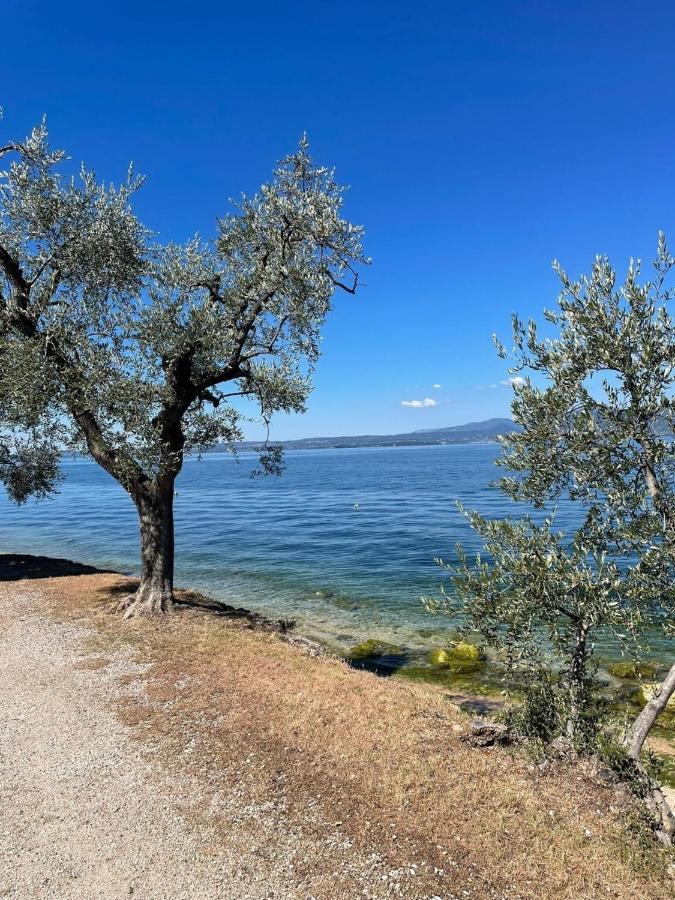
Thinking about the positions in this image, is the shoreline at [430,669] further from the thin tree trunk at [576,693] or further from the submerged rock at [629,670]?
the thin tree trunk at [576,693]

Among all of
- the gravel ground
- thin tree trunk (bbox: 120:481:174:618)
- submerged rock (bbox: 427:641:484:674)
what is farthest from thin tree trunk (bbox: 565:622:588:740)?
thin tree trunk (bbox: 120:481:174:618)

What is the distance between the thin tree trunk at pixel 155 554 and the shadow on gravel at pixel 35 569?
9.77m

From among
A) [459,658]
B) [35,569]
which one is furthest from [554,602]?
[35,569]

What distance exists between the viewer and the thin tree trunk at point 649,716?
8.90m

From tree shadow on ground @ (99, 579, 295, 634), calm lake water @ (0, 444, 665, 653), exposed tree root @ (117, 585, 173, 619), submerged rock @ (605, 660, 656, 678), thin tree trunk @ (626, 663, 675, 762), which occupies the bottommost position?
submerged rock @ (605, 660, 656, 678)

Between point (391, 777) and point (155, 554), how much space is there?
12991 millimetres

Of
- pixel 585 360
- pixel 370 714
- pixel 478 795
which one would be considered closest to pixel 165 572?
pixel 370 714

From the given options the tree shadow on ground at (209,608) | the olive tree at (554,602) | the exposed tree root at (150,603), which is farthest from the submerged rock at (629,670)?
the exposed tree root at (150,603)

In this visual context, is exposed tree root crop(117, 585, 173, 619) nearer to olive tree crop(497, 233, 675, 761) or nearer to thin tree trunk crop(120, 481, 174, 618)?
thin tree trunk crop(120, 481, 174, 618)

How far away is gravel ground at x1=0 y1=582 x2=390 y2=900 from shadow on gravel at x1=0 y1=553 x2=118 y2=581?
54.2 feet

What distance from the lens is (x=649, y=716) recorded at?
361 inches

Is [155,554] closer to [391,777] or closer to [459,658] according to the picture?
[459,658]

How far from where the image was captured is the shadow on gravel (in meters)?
27.9

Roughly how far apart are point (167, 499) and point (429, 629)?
44.8 feet
